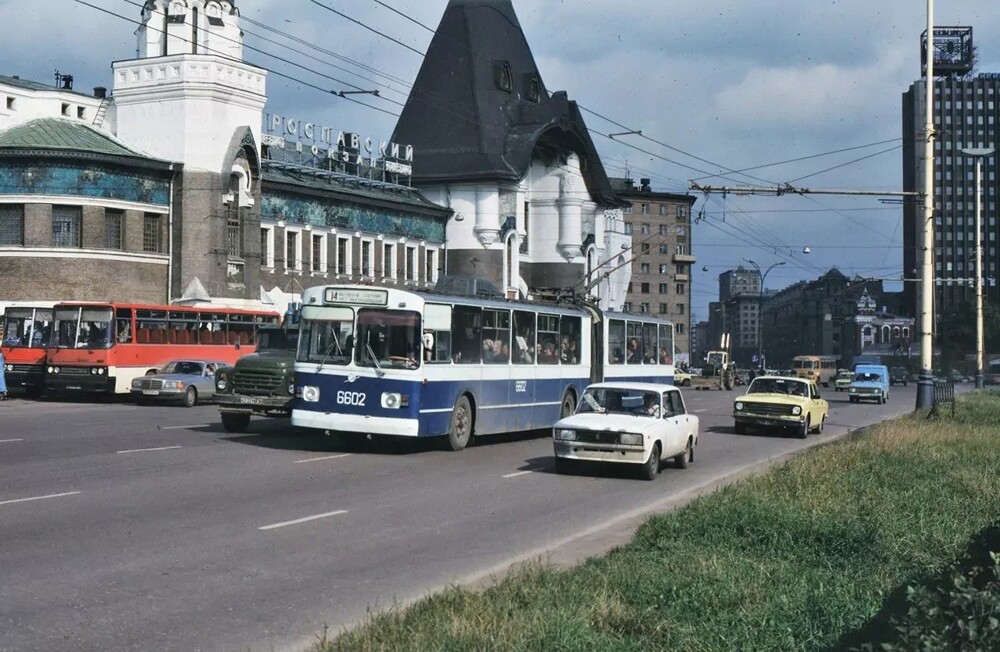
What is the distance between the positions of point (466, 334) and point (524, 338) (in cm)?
275

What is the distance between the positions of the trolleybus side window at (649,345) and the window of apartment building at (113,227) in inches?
983

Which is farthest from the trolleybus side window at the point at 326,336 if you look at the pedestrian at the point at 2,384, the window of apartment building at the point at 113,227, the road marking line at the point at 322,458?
the window of apartment building at the point at 113,227

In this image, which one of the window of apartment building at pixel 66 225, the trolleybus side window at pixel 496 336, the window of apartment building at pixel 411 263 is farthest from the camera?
the window of apartment building at pixel 411 263

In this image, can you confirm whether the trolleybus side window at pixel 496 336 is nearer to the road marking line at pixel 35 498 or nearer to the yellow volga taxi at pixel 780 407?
the yellow volga taxi at pixel 780 407

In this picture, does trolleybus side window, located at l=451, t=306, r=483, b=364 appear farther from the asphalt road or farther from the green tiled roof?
the green tiled roof

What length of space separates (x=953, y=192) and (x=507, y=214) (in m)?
77.1

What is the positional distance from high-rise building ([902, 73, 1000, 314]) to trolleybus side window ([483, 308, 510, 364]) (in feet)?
371

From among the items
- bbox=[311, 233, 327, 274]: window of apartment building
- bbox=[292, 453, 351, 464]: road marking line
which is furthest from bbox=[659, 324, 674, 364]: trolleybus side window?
bbox=[311, 233, 327, 274]: window of apartment building

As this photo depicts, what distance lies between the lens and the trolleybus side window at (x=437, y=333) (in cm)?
2078

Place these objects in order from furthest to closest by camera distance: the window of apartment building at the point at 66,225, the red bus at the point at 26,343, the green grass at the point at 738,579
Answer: the window of apartment building at the point at 66,225, the red bus at the point at 26,343, the green grass at the point at 738,579

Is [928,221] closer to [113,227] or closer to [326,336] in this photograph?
[326,336]

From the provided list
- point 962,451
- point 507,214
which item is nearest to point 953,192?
point 507,214

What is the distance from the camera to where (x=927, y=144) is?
1214 inches

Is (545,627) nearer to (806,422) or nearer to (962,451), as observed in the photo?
(962,451)
